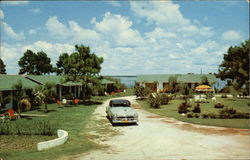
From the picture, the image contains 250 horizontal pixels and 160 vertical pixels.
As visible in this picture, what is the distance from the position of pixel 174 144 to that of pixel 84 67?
22.4m

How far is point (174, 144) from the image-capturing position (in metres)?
11.0

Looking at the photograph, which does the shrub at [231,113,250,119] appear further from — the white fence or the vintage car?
the white fence

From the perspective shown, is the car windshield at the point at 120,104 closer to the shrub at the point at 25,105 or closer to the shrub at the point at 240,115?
the shrub at the point at 240,115

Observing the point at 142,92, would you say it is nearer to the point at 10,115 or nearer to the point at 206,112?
the point at 206,112

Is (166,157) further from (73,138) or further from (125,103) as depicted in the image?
(125,103)

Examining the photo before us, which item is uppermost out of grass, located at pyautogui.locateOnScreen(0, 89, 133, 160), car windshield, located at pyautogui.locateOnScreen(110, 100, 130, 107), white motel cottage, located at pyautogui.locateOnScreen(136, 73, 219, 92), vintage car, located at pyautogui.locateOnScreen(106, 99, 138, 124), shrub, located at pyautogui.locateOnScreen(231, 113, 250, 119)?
white motel cottage, located at pyautogui.locateOnScreen(136, 73, 219, 92)

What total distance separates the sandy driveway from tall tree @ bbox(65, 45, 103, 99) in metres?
17.0

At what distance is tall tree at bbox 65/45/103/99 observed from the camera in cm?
3131

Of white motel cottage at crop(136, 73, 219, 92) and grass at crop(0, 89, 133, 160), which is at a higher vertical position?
white motel cottage at crop(136, 73, 219, 92)

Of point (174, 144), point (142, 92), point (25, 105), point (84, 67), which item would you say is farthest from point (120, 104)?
point (142, 92)

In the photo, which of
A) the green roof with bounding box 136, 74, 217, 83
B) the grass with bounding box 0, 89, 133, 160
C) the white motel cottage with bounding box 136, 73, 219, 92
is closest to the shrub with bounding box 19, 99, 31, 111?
the grass with bounding box 0, 89, 133, 160

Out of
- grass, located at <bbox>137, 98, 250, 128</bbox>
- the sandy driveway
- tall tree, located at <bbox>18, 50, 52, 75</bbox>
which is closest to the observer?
the sandy driveway

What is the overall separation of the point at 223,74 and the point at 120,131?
41295mm

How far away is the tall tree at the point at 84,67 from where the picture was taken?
31.3 metres
